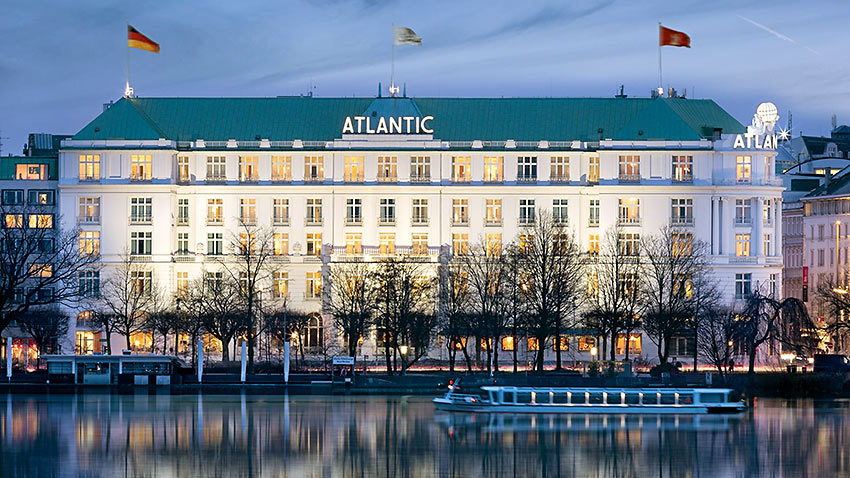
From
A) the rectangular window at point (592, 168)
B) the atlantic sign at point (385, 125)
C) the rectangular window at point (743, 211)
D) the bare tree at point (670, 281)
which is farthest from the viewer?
the atlantic sign at point (385, 125)

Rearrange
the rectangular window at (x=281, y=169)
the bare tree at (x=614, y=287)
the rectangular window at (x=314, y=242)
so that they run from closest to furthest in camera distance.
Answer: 1. the bare tree at (x=614, y=287)
2. the rectangular window at (x=314, y=242)
3. the rectangular window at (x=281, y=169)

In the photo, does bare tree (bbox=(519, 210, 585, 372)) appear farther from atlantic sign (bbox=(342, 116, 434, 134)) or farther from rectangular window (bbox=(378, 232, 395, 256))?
atlantic sign (bbox=(342, 116, 434, 134))

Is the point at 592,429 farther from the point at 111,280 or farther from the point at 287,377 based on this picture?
the point at 111,280

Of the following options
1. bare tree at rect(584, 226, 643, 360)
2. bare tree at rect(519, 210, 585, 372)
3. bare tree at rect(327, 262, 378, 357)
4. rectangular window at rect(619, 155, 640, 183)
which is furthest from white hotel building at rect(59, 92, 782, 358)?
bare tree at rect(519, 210, 585, 372)

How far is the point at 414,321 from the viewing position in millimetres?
151000

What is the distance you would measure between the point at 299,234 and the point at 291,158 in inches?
284

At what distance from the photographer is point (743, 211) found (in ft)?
566

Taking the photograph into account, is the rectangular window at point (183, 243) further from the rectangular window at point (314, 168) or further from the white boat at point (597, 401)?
the white boat at point (597, 401)

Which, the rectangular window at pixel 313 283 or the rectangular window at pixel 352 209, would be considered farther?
the rectangular window at pixel 352 209

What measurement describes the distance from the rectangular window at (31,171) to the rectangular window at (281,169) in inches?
893

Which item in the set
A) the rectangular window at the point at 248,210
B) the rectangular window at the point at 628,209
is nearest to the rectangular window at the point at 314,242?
the rectangular window at the point at 248,210

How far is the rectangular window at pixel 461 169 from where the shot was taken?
572ft

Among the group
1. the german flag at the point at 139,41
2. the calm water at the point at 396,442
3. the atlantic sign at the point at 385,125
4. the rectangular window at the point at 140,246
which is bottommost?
the calm water at the point at 396,442

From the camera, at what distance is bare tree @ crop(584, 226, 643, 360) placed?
15300 centimetres
